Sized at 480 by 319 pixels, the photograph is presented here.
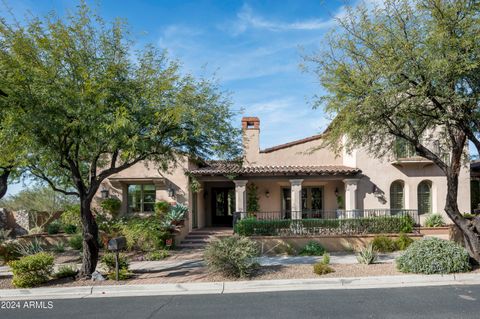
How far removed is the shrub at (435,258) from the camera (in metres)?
8.70

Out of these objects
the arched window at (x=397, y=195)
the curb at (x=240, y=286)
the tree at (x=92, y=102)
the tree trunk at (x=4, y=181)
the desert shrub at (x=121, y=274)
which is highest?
the tree at (x=92, y=102)

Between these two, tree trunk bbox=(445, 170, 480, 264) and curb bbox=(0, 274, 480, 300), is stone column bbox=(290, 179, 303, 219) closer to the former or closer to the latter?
tree trunk bbox=(445, 170, 480, 264)

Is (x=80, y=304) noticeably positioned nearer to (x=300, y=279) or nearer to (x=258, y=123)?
(x=300, y=279)

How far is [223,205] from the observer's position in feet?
67.4

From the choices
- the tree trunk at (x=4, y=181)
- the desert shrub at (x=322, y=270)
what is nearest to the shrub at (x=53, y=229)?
the tree trunk at (x=4, y=181)

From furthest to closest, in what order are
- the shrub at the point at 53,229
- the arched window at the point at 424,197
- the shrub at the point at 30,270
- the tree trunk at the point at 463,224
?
the arched window at the point at 424,197
the shrub at the point at 53,229
the tree trunk at the point at 463,224
the shrub at the point at 30,270

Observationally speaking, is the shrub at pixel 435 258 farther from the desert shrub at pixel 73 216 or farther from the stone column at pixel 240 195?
the desert shrub at pixel 73 216

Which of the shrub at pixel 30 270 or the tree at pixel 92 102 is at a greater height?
the tree at pixel 92 102

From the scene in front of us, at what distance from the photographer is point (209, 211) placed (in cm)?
2030

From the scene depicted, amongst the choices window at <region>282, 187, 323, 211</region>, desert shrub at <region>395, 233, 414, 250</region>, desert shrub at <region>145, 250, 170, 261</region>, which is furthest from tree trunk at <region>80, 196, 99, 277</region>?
window at <region>282, 187, 323, 211</region>

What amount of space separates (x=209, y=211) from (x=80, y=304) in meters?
13.0

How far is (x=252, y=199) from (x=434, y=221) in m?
8.73

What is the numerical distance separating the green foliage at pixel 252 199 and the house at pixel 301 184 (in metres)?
0.05

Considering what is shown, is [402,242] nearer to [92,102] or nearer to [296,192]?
[296,192]
